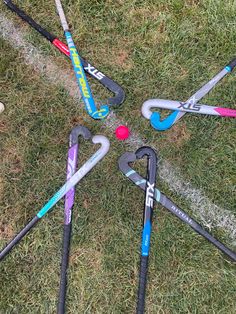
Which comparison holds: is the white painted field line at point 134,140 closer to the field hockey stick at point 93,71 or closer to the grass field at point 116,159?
the grass field at point 116,159

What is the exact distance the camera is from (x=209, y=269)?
393 centimetres

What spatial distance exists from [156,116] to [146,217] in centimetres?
98

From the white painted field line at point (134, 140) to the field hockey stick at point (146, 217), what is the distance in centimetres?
18

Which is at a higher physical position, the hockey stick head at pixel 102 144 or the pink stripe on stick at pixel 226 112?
the hockey stick head at pixel 102 144

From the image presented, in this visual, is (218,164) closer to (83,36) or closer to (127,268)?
(127,268)

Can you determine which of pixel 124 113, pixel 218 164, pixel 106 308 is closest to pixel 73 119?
pixel 124 113

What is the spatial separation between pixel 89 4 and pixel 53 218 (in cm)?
220

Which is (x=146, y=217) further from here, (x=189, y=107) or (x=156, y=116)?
(x=189, y=107)

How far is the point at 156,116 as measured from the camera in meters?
3.93

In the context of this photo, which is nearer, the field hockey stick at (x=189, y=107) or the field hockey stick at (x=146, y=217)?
the field hockey stick at (x=146, y=217)

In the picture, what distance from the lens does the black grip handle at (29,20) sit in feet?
13.2

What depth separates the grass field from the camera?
3.92m

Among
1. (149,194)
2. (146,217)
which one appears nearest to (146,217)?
(146,217)

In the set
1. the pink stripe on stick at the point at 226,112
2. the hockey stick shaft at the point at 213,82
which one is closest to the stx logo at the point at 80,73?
the hockey stick shaft at the point at 213,82
